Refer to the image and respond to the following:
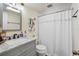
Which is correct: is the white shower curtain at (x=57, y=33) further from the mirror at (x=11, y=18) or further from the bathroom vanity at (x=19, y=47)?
the mirror at (x=11, y=18)

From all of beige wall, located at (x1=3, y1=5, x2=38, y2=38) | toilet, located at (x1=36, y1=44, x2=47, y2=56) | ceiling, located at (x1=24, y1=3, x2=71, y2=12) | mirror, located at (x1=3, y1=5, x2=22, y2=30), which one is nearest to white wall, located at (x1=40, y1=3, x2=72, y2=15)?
ceiling, located at (x1=24, y1=3, x2=71, y2=12)

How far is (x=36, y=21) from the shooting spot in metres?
1.42

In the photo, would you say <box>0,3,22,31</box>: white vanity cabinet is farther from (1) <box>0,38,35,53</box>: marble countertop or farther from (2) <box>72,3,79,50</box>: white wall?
(2) <box>72,3,79,50</box>: white wall

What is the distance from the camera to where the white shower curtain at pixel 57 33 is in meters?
1.33

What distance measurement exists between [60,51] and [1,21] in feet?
3.45

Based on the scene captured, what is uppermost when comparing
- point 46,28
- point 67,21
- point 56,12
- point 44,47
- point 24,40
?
point 56,12

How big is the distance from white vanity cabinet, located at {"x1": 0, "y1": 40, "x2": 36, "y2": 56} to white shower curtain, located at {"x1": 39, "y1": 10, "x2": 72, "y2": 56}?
19 cm

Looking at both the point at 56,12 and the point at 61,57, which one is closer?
the point at 61,57

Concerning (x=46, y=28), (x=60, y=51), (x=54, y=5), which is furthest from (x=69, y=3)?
(x=60, y=51)

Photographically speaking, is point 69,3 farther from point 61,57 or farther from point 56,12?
point 61,57

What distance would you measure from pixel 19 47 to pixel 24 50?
0.30 feet

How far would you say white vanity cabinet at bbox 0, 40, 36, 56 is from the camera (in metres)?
1.21

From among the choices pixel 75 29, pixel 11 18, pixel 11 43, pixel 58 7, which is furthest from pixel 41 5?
pixel 11 43

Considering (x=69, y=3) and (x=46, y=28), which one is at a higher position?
(x=69, y=3)
